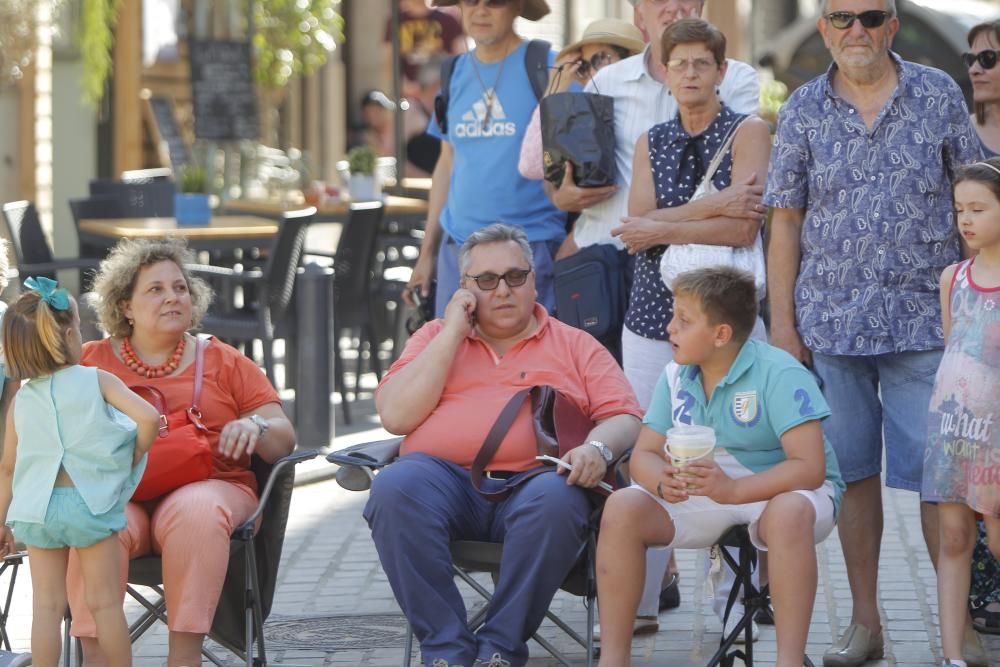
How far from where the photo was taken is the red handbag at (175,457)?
5.23 m

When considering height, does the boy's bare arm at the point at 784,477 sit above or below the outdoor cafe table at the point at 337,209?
below

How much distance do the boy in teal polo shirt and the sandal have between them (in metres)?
0.97

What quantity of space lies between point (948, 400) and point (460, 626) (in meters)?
1.49

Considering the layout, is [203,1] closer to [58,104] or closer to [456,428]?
[58,104]

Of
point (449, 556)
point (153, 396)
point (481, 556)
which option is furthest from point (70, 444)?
point (481, 556)

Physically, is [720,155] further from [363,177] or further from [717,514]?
[363,177]

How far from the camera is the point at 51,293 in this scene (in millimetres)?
4820

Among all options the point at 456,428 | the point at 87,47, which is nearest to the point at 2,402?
the point at 456,428

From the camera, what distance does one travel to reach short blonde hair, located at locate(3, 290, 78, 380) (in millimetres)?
4840

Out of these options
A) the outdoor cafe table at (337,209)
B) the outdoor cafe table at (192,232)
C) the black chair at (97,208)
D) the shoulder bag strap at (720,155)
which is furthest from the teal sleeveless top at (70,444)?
the outdoor cafe table at (337,209)

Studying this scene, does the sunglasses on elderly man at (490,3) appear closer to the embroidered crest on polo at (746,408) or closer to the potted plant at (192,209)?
the embroidered crest on polo at (746,408)

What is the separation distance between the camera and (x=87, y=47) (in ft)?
47.4

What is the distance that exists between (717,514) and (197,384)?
5.19 ft

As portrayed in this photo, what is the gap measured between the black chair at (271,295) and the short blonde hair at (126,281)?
3948 millimetres
